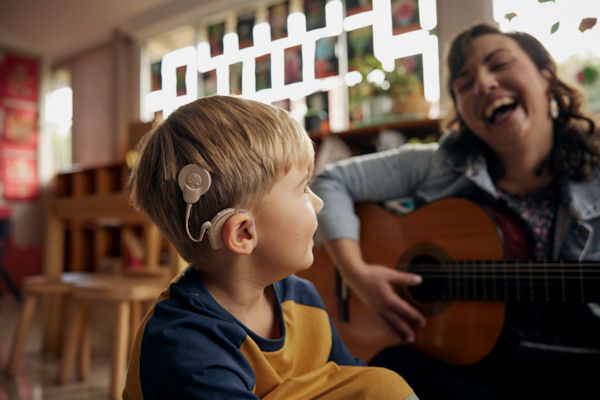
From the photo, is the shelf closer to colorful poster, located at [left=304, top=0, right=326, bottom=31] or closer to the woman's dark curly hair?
colorful poster, located at [left=304, top=0, right=326, bottom=31]

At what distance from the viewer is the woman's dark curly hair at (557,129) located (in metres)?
1.00

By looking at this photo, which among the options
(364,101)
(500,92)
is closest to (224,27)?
(364,101)

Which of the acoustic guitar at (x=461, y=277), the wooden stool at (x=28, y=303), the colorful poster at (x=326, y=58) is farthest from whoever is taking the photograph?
the colorful poster at (x=326, y=58)

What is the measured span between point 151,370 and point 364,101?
275 cm

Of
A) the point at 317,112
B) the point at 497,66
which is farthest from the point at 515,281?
the point at 317,112

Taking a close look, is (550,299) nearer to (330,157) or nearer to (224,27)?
(330,157)

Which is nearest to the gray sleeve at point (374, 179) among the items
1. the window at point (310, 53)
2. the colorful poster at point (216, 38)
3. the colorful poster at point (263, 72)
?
the window at point (310, 53)

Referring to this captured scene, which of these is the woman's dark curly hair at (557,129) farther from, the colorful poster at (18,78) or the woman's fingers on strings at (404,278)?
the colorful poster at (18,78)

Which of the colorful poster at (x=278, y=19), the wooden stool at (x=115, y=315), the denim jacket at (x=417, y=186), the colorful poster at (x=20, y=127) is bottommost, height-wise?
the wooden stool at (x=115, y=315)

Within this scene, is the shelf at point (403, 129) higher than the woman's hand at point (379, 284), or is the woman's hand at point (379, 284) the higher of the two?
the shelf at point (403, 129)

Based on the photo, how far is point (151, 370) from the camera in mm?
594

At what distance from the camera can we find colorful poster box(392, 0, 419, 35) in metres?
3.39

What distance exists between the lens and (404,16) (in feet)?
11.4

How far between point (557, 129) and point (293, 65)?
324 cm
